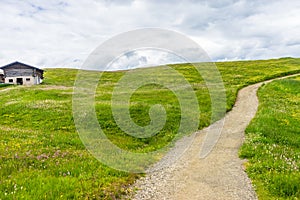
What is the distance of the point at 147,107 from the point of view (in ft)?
100

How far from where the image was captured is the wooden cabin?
8625 centimetres

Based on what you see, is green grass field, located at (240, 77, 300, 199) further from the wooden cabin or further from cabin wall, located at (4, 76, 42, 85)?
the wooden cabin

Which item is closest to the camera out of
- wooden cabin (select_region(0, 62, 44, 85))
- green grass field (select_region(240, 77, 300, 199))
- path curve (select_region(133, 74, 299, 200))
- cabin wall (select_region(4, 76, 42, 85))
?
green grass field (select_region(240, 77, 300, 199))

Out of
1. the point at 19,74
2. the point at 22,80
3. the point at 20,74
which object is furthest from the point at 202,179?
the point at 19,74

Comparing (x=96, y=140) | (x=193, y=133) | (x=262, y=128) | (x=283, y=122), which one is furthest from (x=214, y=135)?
(x=96, y=140)

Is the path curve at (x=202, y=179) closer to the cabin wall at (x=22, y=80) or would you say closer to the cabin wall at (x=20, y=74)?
the cabin wall at (x=22, y=80)

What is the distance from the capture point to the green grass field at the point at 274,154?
1012 centimetres

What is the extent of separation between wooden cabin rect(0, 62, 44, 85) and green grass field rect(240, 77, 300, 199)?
3025 inches

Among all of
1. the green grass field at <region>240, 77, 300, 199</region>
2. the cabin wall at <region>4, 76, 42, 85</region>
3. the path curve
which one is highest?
the cabin wall at <region>4, 76, 42, 85</region>

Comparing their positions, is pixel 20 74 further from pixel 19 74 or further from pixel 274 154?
pixel 274 154

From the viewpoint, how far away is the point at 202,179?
11.8 metres

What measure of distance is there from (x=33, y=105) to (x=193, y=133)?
21697mm

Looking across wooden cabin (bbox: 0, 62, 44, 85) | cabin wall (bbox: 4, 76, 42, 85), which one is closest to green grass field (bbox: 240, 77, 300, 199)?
cabin wall (bbox: 4, 76, 42, 85)

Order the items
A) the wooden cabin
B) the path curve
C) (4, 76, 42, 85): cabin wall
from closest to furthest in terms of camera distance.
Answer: the path curve
(4, 76, 42, 85): cabin wall
the wooden cabin
